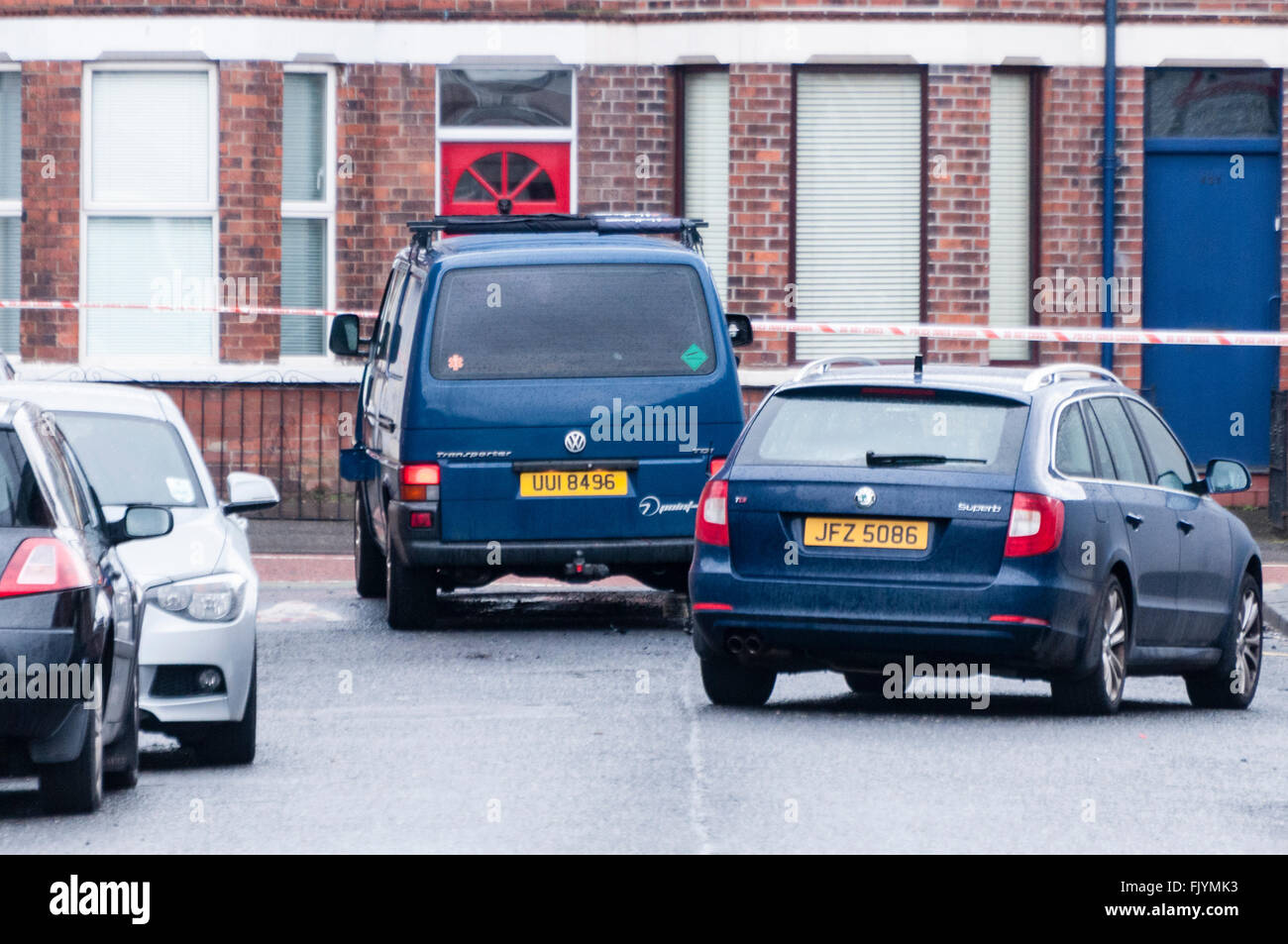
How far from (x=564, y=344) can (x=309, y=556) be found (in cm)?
537

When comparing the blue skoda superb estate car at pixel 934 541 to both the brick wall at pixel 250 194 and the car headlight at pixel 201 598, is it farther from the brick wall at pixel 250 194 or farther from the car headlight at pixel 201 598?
the brick wall at pixel 250 194

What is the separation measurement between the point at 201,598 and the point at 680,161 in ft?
44.1

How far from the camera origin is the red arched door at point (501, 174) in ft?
74.0

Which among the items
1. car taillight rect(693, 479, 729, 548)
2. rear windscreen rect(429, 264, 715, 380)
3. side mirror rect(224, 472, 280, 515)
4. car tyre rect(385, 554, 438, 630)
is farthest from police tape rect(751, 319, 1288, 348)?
side mirror rect(224, 472, 280, 515)

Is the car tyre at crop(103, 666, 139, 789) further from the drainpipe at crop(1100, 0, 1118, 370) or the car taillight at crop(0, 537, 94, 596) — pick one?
the drainpipe at crop(1100, 0, 1118, 370)

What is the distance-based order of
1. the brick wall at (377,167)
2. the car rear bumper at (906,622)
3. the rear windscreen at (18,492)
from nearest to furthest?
the rear windscreen at (18,492) → the car rear bumper at (906,622) → the brick wall at (377,167)

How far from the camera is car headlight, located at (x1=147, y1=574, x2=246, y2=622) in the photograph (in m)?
9.61

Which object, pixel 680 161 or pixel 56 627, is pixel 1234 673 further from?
pixel 680 161

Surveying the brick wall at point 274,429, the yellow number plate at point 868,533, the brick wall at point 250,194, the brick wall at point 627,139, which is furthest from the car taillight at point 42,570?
the brick wall at point 627,139

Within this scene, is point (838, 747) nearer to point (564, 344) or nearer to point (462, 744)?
point (462, 744)

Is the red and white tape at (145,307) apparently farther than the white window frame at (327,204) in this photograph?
No

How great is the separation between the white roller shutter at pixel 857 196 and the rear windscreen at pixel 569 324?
8416 millimetres

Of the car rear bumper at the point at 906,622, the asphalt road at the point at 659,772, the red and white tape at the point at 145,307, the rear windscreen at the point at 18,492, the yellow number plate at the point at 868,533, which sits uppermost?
the red and white tape at the point at 145,307

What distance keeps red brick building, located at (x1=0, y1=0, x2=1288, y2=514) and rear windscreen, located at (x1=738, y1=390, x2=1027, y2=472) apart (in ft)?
36.4
